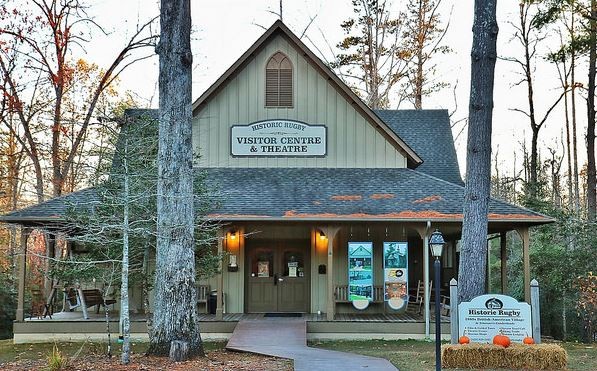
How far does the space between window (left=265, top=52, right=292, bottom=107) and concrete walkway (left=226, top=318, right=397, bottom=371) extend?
19.4ft

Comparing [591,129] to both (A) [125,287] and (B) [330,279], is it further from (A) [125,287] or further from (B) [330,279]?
(A) [125,287]

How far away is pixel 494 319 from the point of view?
10977mm

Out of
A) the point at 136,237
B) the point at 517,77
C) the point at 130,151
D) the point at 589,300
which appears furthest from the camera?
the point at 517,77

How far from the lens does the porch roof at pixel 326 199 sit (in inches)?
592

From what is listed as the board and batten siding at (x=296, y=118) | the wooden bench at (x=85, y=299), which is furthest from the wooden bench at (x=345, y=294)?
the wooden bench at (x=85, y=299)

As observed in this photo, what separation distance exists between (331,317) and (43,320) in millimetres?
6460

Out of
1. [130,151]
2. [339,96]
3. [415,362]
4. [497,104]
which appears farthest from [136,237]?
[497,104]

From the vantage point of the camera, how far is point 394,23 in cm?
3284

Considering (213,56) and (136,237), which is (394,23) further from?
(136,237)

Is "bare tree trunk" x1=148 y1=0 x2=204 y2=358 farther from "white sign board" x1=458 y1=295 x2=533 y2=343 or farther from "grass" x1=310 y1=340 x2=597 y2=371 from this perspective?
"white sign board" x1=458 y1=295 x2=533 y2=343

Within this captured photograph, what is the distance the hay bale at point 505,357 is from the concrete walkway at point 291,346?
3.37 ft

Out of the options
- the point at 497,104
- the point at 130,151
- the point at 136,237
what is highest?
the point at 497,104

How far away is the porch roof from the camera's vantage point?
15047 millimetres

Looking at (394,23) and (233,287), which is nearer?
(233,287)
